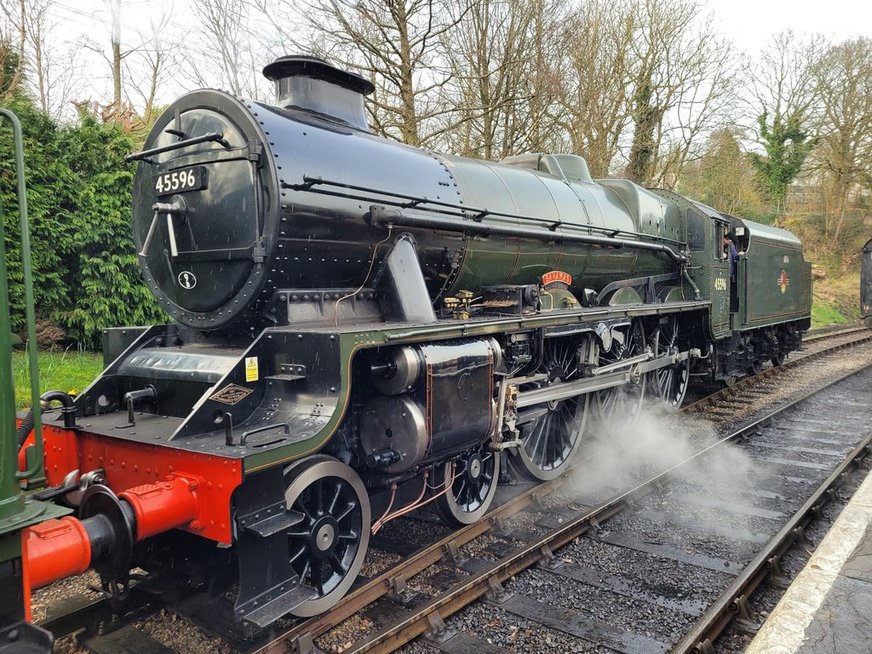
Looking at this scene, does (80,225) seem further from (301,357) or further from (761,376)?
(761,376)

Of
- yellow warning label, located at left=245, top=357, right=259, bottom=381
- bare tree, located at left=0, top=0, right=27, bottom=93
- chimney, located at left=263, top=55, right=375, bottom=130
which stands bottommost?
yellow warning label, located at left=245, top=357, right=259, bottom=381

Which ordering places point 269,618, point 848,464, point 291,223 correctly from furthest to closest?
point 848,464
point 291,223
point 269,618

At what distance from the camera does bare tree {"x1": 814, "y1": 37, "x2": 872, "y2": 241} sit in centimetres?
2727

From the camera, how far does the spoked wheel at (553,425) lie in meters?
5.41

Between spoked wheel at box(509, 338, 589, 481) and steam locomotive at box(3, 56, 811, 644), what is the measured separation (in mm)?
35

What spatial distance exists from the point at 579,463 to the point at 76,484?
4.49m

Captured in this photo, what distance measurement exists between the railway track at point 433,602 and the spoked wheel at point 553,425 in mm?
564

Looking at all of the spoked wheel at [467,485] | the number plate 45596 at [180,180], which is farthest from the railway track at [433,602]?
the number plate 45596 at [180,180]

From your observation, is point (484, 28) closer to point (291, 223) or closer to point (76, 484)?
point (291, 223)

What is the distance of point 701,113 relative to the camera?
2108 centimetres

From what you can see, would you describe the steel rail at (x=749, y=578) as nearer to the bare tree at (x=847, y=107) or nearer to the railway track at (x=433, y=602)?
the railway track at (x=433, y=602)

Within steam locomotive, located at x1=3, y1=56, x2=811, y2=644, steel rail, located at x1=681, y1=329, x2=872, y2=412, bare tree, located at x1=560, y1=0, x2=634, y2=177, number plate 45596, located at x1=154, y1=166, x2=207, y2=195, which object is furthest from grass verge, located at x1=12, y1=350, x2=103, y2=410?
bare tree, located at x1=560, y1=0, x2=634, y2=177

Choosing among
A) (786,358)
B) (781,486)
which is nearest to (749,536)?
(781,486)

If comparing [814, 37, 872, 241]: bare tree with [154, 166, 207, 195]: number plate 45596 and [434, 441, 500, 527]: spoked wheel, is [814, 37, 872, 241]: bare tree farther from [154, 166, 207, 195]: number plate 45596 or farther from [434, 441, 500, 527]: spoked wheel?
[154, 166, 207, 195]: number plate 45596
